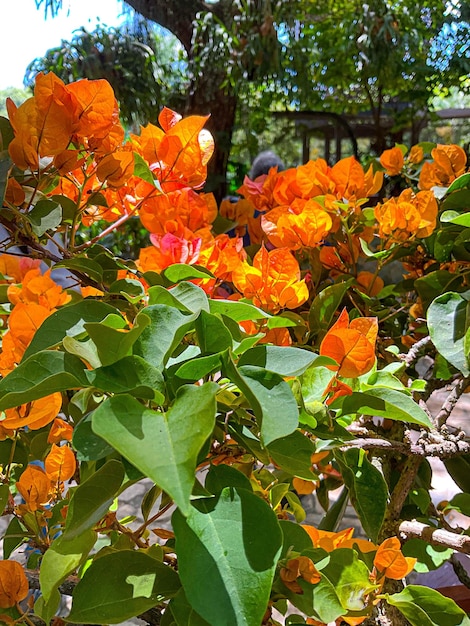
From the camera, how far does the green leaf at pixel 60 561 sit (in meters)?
0.21

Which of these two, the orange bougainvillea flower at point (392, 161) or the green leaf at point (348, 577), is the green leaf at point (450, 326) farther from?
the orange bougainvillea flower at point (392, 161)

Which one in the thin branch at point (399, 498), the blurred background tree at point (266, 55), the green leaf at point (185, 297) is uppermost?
the blurred background tree at point (266, 55)

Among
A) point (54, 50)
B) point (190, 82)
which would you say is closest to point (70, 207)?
point (190, 82)

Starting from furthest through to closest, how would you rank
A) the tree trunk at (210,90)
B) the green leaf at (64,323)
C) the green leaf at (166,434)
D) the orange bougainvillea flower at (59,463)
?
the tree trunk at (210,90) < the orange bougainvillea flower at (59,463) < the green leaf at (64,323) < the green leaf at (166,434)

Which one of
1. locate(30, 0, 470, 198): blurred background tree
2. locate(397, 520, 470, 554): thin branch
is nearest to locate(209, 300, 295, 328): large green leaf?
locate(397, 520, 470, 554): thin branch

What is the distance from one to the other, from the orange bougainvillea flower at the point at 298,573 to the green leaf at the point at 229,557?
0.25ft

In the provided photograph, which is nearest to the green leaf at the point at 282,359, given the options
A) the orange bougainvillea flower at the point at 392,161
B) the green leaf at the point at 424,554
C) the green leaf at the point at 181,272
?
the green leaf at the point at 181,272

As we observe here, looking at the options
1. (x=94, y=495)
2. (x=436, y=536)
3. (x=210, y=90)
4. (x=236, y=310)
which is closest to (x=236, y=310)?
(x=236, y=310)

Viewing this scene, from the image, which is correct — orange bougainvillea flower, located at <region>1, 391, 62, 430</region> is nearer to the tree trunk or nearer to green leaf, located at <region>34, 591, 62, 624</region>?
green leaf, located at <region>34, 591, 62, 624</region>

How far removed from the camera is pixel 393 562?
0.28 meters

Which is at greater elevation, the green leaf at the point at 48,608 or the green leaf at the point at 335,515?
the green leaf at the point at 48,608

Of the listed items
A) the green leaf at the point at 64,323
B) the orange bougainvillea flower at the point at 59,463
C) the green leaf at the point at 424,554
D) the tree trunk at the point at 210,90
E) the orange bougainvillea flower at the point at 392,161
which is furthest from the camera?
the tree trunk at the point at 210,90

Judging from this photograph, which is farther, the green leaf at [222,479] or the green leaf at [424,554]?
the green leaf at [424,554]

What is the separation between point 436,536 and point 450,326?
0.14 m
